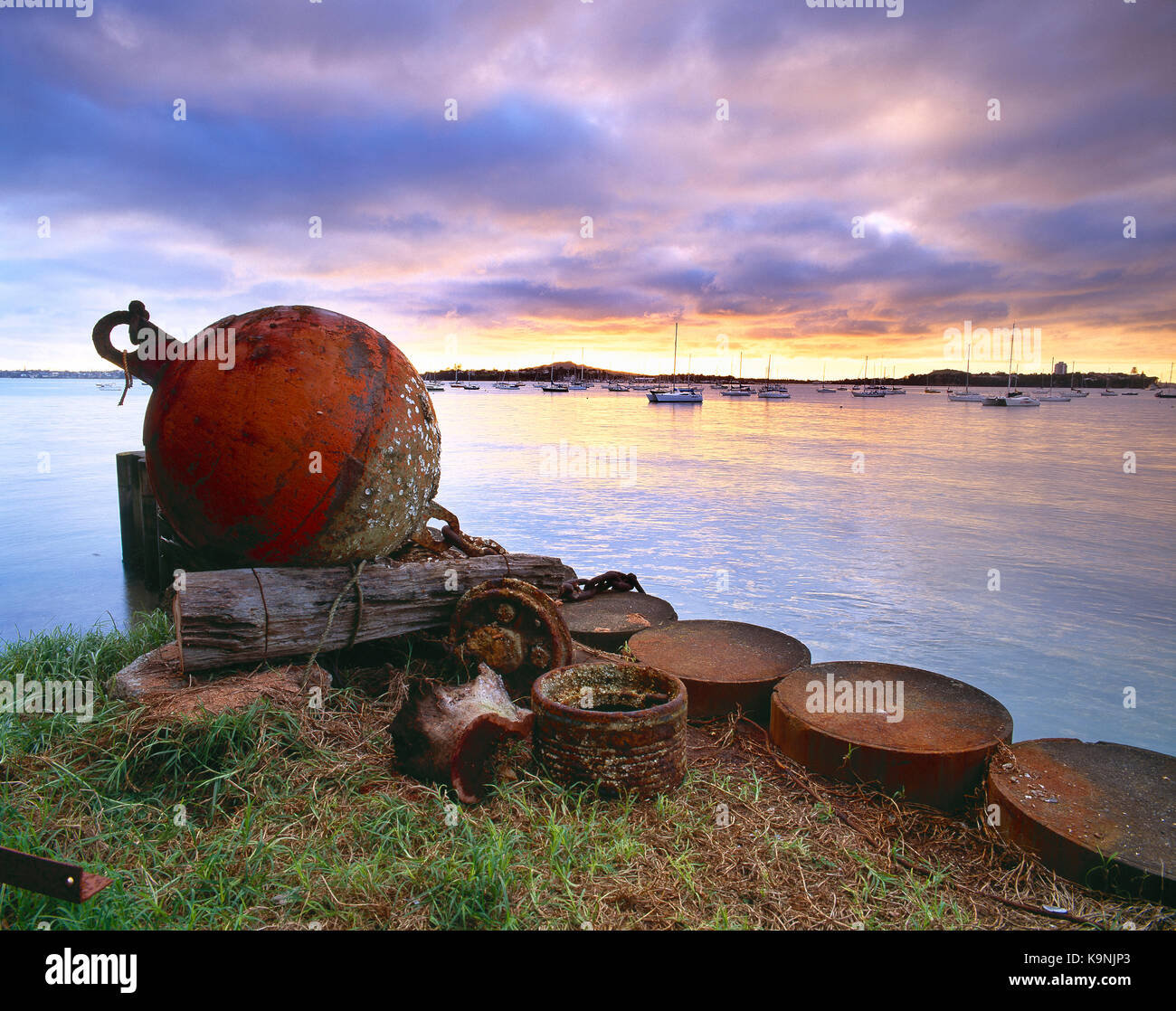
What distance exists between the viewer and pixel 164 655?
3.95m

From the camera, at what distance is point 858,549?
1058 cm

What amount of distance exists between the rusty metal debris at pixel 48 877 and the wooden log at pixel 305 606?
5.18 ft

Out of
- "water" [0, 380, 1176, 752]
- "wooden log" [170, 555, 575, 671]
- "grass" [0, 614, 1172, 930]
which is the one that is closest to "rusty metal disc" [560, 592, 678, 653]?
"wooden log" [170, 555, 575, 671]

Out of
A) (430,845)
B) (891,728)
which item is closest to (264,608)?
(430,845)

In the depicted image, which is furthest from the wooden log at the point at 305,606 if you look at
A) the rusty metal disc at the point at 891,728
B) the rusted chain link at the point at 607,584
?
the rusty metal disc at the point at 891,728

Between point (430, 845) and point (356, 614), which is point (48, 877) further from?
point (356, 614)

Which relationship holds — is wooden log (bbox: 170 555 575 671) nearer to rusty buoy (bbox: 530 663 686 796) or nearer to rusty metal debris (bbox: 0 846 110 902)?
rusty buoy (bbox: 530 663 686 796)

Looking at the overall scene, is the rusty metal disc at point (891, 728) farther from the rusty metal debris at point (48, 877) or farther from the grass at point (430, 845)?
the rusty metal debris at point (48, 877)

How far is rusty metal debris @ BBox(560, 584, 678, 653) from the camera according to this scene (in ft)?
18.1

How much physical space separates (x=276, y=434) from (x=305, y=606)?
96 cm

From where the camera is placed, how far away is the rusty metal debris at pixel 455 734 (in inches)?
129

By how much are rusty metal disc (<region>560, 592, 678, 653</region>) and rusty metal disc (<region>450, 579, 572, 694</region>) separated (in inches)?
49.5
